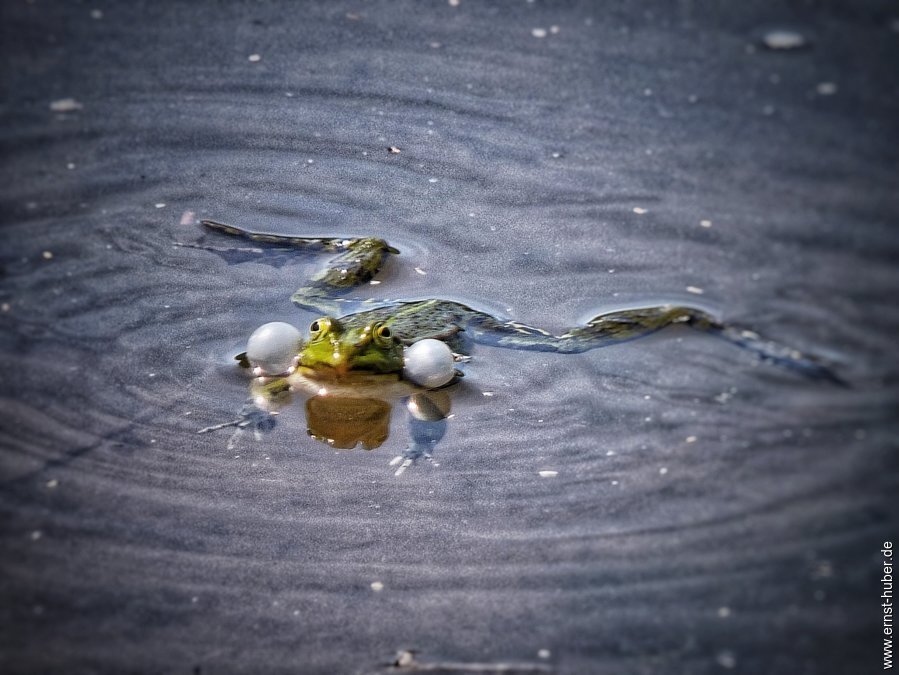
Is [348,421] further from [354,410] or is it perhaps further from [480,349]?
[480,349]

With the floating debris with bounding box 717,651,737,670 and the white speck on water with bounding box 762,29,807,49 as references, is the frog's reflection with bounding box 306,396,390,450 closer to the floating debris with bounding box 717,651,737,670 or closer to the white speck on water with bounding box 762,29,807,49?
the floating debris with bounding box 717,651,737,670

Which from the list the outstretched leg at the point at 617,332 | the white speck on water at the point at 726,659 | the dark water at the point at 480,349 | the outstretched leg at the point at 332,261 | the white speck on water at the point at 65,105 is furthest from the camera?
the white speck on water at the point at 65,105

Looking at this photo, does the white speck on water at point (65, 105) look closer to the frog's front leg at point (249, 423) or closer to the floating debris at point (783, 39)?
the frog's front leg at point (249, 423)

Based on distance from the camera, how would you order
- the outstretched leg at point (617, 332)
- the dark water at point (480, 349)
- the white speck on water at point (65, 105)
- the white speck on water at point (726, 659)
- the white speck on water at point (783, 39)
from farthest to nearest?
1. the white speck on water at point (783, 39)
2. the white speck on water at point (65, 105)
3. the outstretched leg at point (617, 332)
4. the dark water at point (480, 349)
5. the white speck on water at point (726, 659)

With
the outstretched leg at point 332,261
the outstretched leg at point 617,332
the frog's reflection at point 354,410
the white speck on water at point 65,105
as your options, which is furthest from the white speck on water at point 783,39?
the white speck on water at point 65,105

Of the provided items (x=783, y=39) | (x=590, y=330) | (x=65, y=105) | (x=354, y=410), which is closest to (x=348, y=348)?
(x=354, y=410)

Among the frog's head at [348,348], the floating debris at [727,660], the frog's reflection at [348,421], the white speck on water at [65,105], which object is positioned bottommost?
the floating debris at [727,660]

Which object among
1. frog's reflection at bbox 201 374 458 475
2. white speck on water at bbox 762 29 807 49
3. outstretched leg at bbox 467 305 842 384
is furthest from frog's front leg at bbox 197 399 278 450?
white speck on water at bbox 762 29 807 49
